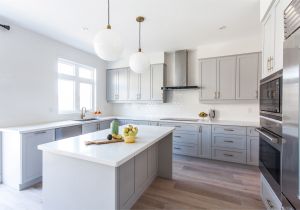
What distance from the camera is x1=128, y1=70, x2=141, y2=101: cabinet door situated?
14.9 feet

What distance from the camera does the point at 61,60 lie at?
370 centimetres

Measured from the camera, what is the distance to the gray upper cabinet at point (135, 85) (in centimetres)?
427

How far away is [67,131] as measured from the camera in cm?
310

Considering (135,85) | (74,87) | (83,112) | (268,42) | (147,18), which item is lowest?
(83,112)

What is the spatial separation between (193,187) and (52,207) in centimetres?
186

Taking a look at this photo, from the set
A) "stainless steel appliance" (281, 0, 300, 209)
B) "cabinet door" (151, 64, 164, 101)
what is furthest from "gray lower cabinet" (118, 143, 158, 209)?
"cabinet door" (151, 64, 164, 101)

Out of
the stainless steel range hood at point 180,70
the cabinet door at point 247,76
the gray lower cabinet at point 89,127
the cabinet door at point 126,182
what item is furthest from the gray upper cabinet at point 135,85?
the cabinet door at point 126,182

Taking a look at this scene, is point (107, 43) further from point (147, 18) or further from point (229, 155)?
point (229, 155)

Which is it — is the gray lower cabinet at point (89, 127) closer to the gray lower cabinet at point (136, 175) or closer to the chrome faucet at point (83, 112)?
the chrome faucet at point (83, 112)

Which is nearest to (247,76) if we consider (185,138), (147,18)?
(185,138)

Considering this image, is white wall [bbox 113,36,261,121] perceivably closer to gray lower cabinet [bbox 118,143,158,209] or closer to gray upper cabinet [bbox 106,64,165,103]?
gray upper cabinet [bbox 106,64,165,103]

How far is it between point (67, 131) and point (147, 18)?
8.42 feet

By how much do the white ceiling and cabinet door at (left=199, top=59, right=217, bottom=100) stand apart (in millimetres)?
506

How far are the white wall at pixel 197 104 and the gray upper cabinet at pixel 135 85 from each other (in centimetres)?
33
